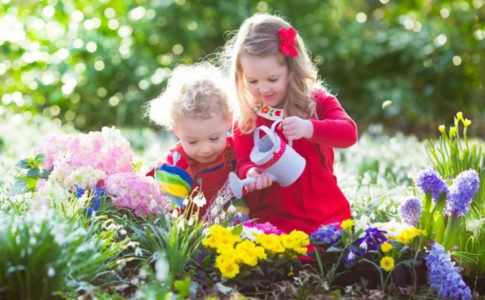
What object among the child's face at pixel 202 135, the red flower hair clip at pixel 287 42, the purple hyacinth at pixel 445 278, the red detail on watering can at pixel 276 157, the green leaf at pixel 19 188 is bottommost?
the purple hyacinth at pixel 445 278

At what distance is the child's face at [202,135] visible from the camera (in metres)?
3.65

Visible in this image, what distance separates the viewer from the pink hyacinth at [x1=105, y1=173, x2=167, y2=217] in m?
3.51

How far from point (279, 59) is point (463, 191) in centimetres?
117

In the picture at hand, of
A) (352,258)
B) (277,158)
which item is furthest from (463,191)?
(277,158)

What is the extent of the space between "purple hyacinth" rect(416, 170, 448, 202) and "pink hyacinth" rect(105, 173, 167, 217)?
1.26 m

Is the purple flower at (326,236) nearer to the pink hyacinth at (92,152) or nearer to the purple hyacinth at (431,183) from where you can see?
the purple hyacinth at (431,183)

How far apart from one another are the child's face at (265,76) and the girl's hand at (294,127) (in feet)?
0.92

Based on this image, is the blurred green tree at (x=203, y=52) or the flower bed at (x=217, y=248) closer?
the flower bed at (x=217, y=248)

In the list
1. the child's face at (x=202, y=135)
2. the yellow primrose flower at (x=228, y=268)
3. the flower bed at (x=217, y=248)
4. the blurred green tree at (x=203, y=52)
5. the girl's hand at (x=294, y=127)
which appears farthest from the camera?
the blurred green tree at (x=203, y=52)

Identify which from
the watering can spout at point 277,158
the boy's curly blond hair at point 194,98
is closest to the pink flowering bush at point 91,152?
the boy's curly blond hair at point 194,98

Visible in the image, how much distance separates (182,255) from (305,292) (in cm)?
53

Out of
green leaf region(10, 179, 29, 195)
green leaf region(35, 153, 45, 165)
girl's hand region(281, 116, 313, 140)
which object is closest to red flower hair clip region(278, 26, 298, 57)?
girl's hand region(281, 116, 313, 140)

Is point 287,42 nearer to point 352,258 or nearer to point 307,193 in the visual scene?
point 307,193

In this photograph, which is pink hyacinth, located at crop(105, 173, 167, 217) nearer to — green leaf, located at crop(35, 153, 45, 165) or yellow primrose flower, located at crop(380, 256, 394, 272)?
green leaf, located at crop(35, 153, 45, 165)
